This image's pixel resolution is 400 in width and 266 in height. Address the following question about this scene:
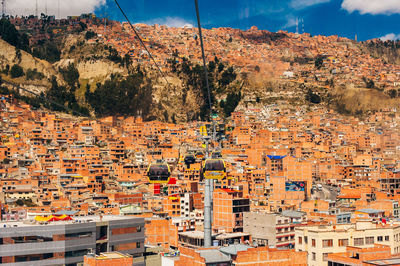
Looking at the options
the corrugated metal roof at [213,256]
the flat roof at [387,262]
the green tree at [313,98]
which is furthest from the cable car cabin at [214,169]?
the green tree at [313,98]

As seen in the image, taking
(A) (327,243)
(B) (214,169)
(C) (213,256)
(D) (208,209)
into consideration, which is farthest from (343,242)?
(B) (214,169)

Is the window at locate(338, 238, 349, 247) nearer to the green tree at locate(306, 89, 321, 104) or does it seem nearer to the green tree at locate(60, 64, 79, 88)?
the green tree at locate(60, 64, 79, 88)

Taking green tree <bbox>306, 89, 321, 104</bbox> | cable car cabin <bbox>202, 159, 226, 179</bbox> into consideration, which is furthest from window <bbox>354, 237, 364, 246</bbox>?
green tree <bbox>306, 89, 321, 104</bbox>

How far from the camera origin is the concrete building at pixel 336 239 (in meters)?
19.3

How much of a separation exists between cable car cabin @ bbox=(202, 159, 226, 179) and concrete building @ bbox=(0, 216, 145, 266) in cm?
346

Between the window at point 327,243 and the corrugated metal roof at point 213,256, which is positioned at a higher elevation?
the window at point 327,243

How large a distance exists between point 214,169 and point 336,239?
5178mm

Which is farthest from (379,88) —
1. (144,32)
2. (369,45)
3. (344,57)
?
(144,32)

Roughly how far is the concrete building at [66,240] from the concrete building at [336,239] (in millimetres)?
6125

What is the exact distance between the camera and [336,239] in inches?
763

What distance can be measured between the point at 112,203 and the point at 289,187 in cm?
1347

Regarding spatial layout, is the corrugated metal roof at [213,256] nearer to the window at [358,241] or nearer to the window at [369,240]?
the window at [358,241]

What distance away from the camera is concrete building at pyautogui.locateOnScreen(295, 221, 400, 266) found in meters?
19.3

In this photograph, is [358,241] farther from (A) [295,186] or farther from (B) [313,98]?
(B) [313,98]
